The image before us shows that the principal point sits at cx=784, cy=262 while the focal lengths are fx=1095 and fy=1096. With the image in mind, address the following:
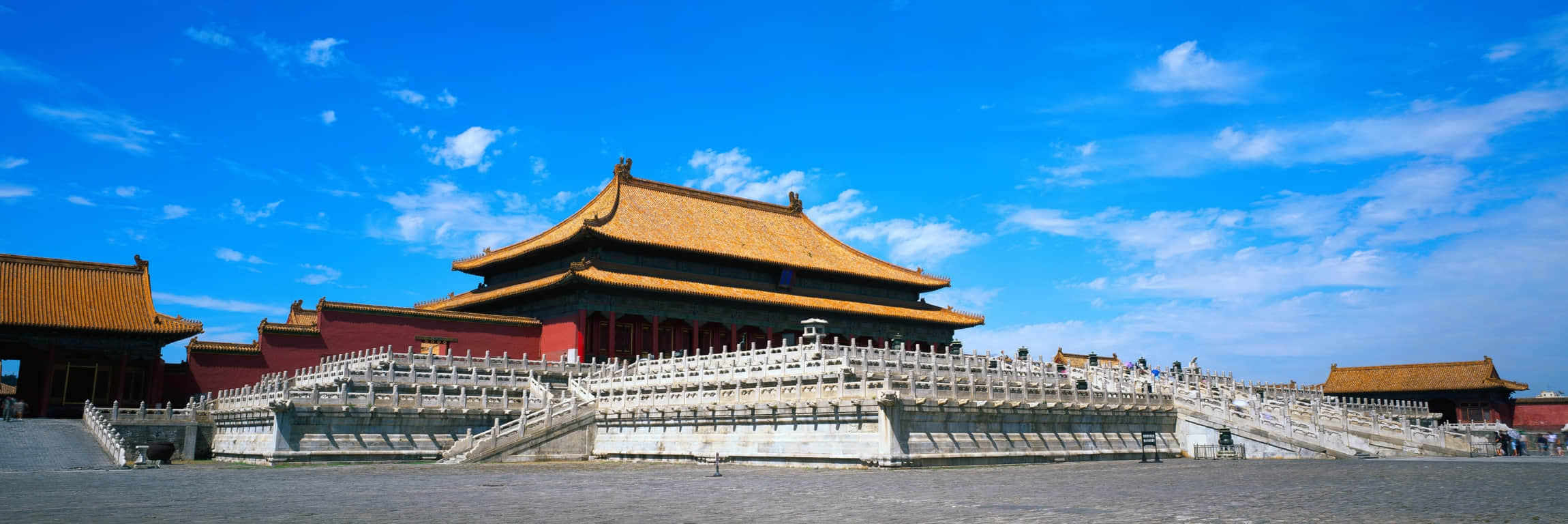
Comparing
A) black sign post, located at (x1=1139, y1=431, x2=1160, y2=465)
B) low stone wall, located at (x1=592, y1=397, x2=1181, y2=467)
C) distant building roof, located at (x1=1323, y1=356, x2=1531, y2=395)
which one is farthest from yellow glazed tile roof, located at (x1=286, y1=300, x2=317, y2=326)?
distant building roof, located at (x1=1323, y1=356, x2=1531, y2=395)

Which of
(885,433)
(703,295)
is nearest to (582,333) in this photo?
(703,295)

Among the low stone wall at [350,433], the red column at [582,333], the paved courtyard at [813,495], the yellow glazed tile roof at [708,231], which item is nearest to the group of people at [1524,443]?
the paved courtyard at [813,495]

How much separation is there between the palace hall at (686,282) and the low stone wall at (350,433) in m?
13.4

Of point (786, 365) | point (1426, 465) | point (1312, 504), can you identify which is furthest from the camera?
point (786, 365)

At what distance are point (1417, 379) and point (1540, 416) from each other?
6.06m

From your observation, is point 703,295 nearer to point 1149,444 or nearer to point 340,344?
point 340,344

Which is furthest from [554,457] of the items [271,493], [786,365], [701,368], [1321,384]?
[1321,384]

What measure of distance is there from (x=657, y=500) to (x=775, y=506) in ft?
6.83

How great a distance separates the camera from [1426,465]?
2464cm

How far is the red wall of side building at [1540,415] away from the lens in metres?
58.0

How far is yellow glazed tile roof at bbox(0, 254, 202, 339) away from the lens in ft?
126

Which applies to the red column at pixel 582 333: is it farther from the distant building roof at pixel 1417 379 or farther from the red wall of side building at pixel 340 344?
the distant building roof at pixel 1417 379

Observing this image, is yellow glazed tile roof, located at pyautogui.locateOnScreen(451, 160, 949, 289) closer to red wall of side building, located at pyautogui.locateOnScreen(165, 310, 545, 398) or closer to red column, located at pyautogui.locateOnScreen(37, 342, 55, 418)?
red wall of side building, located at pyautogui.locateOnScreen(165, 310, 545, 398)

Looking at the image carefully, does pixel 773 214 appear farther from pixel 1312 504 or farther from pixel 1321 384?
pixel 1312 504
